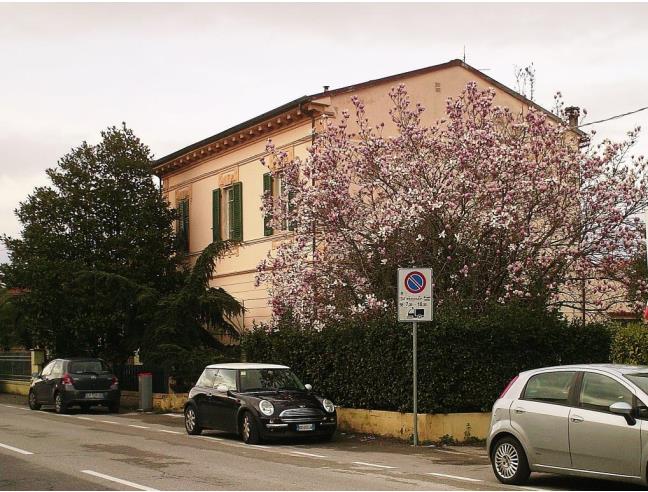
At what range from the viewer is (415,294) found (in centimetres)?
1672

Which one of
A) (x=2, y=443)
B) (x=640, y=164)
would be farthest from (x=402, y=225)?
(x=2, y=443)

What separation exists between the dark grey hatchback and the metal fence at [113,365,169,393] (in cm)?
159

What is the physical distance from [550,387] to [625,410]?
4.41ft

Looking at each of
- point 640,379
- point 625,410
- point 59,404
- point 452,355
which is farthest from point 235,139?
point 625,410

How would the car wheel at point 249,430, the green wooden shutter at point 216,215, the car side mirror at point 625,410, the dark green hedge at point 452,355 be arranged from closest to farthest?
1. the car side mirror at point 625,410
2. the car wheel at point 249,430
3. the dark green hedge at point 452,355
4. the green wooden shutter at point 216,215

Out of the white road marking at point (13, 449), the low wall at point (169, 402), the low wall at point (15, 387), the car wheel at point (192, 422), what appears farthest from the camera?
the low wall at point (15, 387)

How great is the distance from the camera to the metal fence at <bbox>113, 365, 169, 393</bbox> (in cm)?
2822

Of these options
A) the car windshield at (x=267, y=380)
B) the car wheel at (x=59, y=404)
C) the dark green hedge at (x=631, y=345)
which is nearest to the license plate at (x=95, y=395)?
the car wheel at (x=59, y=404)

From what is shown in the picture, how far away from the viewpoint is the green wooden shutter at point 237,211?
3005cm

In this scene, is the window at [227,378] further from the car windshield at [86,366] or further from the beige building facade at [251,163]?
the car windshield at [86,366]

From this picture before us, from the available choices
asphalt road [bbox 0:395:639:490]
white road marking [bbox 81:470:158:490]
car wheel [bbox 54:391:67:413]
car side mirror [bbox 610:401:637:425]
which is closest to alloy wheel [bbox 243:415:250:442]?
asphalt road [bbox 0:395:639:490]

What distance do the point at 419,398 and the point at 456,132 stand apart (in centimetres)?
608

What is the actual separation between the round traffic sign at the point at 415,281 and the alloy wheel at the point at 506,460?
5.49m

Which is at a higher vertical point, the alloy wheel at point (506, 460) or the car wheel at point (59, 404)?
the alloy wheel at point (506, 460)
